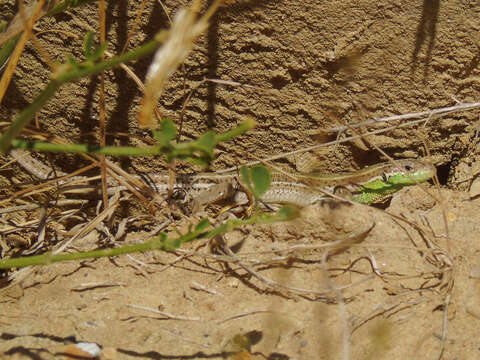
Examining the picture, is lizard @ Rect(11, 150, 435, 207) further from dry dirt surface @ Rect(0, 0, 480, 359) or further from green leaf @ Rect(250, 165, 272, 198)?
green leaf @ Rect(250, 165, 272, 198)

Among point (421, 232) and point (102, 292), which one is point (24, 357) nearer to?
point (102, 292)

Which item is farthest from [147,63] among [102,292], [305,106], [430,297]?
[430,297]

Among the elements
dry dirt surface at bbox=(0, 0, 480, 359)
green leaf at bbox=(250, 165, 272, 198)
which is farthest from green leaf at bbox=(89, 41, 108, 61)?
dry dirt surface at bbox=(0, 0, 480, 359)

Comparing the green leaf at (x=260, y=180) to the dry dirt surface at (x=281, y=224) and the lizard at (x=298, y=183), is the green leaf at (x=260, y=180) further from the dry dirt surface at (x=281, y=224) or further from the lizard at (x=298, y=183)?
the lizard at (x=298, y=183)

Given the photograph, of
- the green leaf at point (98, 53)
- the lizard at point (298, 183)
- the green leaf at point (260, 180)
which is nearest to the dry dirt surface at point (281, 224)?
the lizard at point (298, 183)

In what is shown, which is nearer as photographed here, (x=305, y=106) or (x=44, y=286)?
(x=44, y=286)

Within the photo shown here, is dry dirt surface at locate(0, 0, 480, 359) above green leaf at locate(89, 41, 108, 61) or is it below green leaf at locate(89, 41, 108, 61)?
below
